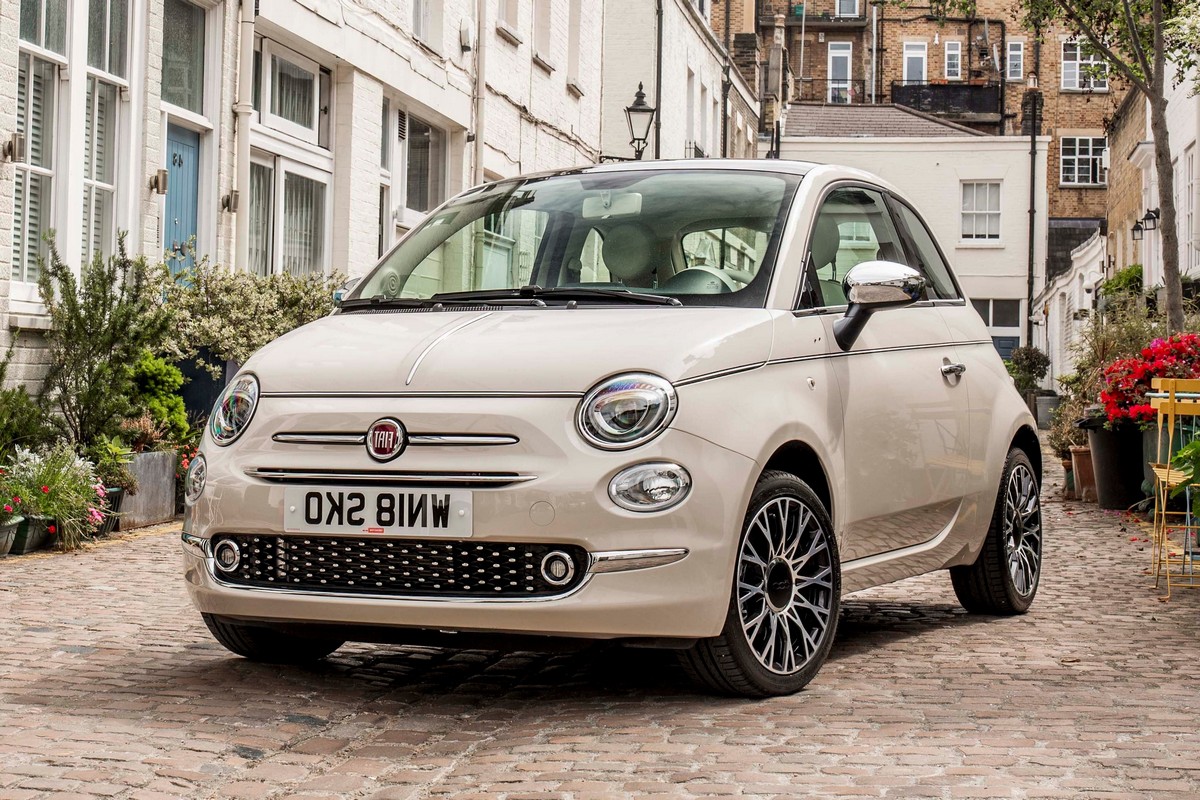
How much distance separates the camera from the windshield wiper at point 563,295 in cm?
541

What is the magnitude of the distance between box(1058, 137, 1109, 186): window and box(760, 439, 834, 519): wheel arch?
191 feet

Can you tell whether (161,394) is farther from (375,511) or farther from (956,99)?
(956,99)

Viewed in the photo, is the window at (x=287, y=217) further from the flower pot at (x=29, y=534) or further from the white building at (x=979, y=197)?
the white building at (x=979, y=197)

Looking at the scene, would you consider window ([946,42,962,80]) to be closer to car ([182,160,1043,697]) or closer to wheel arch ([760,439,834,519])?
car ([182,160,1043,697])

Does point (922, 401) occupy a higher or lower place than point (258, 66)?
lower

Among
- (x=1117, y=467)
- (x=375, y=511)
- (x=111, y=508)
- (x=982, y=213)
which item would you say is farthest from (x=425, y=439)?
(x=982, y=213)

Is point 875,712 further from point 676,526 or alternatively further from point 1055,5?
point 1055,5

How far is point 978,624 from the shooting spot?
7.03 meters

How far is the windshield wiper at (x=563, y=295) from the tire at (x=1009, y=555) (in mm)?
2303

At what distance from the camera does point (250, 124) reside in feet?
43.5

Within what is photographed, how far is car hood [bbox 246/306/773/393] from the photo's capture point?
4.82 m

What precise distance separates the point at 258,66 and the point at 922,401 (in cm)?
919

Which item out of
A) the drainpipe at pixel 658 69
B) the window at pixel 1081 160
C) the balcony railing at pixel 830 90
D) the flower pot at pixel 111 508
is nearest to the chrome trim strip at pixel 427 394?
the flower pot at pixel 111 508

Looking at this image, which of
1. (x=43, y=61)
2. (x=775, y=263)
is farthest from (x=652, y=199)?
(x=43, y=61)
